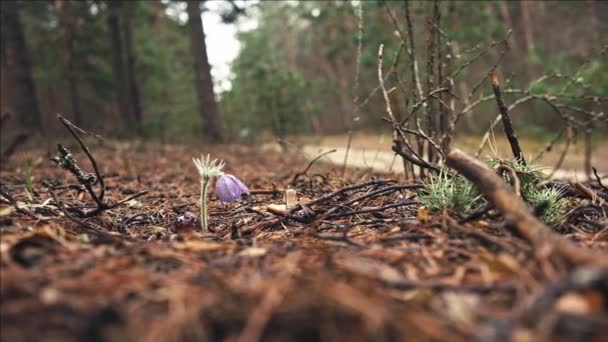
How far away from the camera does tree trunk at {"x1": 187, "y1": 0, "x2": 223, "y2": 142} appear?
30.5 ft

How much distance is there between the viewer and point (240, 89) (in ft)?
50.4

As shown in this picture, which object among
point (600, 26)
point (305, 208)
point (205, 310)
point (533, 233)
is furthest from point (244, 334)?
point (600, 26)

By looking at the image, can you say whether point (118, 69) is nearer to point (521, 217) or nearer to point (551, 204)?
point (551, 204)

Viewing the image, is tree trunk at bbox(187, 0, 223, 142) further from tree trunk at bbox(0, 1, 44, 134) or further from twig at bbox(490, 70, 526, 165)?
twig at bbox(490, 70, 526, 165)

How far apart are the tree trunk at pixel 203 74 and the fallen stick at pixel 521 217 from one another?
8.61 m

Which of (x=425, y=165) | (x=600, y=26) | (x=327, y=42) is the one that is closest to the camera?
(x=425, y=165)

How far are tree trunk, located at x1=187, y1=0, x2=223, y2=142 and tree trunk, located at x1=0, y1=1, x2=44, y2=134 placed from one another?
9.75 ft

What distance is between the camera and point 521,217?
47.4 inches

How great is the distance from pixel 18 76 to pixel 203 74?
10.8 feet

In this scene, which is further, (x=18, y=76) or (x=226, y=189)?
(x=18, y=76)

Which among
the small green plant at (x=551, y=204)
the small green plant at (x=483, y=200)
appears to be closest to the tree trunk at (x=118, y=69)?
the small green plant at (x=483, y=200)

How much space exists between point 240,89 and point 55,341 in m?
15.0

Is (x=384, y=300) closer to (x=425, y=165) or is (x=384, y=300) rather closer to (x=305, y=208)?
(x=305, y=208)

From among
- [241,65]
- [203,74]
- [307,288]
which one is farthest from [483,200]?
[241,65]
